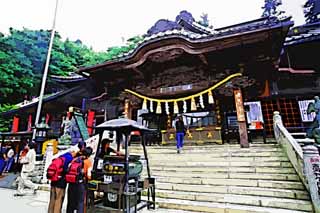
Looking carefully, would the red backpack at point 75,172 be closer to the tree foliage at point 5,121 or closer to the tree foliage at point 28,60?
the tree foliage at point 28,60

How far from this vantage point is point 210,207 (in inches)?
204

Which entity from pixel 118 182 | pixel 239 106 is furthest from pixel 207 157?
pixel 118 182

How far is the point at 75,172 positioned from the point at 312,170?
16.7 ft

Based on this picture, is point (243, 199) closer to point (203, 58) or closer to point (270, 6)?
point (203, 58)

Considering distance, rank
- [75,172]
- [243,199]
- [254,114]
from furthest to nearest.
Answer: [254,114], [243,199], [75,172]

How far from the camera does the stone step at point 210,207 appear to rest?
4863mm

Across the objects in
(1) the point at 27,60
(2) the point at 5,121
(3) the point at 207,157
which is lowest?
(3) the point at 207,157

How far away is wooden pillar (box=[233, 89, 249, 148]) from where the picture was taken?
28.7 ft

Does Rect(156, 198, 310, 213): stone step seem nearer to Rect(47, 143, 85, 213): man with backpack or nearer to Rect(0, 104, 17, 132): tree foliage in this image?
Rect(47, 143, 85, 213): man with backpack

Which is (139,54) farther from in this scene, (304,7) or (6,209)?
(304,7)

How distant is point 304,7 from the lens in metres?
21.2

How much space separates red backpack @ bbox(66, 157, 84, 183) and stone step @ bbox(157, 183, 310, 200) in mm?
3017

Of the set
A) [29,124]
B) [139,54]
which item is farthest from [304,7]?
[29,124]

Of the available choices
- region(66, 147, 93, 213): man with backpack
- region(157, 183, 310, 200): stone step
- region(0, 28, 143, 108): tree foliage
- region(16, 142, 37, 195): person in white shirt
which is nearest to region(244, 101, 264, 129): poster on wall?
region(157, 183, 310, 200): stone step
